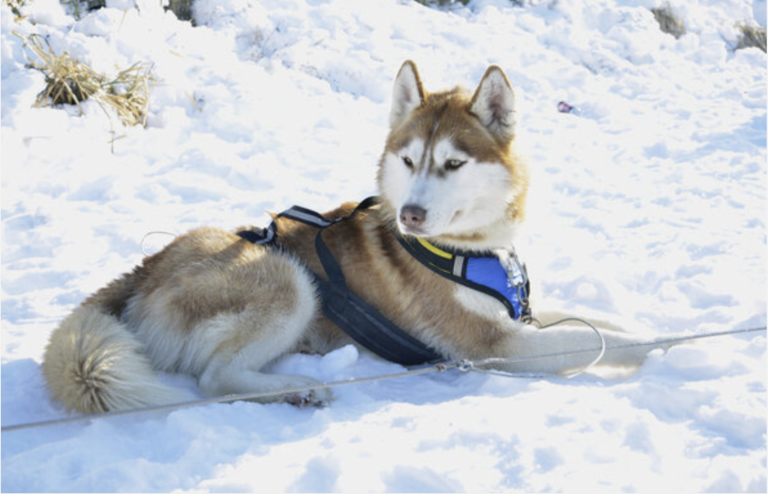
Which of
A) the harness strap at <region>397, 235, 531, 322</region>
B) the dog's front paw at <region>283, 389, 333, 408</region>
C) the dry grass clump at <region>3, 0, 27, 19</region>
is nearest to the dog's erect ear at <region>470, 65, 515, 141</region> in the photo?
the harness strap at <region>397, 235, 531, 322</region>

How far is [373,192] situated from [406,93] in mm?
1879

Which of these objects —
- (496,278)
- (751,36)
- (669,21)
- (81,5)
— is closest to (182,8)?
(81,5)

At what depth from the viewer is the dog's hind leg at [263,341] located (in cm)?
238

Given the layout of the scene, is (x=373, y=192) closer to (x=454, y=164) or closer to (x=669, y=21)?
(x=454, y=164)

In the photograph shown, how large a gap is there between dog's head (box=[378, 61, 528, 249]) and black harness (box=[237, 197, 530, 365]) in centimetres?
9

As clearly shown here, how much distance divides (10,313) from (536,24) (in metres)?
7.40

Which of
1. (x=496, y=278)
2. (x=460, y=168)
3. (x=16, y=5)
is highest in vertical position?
(x=16, y=5)

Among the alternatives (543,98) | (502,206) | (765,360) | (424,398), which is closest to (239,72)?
(543,98)

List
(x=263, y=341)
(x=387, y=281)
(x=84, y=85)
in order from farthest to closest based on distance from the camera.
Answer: (x=84, y=85), (x=387, y=281), (x=263, y=341)

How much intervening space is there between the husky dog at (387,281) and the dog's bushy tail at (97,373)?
4cm

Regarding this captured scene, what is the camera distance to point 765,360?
7.89 ft

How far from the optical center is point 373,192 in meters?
4.69

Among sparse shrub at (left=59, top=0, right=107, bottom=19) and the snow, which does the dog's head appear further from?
sparse shrub at (left=59, top=0, right=107, bottom=19)

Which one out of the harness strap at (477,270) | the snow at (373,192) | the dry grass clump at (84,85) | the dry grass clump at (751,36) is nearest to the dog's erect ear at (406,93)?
the snow at (373,192)
